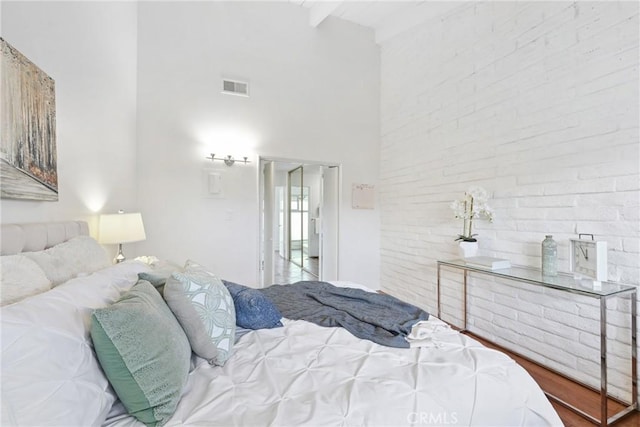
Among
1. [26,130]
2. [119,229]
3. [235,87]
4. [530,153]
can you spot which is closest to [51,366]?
[26,130]

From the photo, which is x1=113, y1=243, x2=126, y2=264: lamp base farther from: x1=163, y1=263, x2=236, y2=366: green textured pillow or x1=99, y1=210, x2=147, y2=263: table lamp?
x1=163, y1=263, x2=236, y2=366: green textured pillow

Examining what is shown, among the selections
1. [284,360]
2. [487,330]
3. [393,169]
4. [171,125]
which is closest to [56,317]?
[284,360]

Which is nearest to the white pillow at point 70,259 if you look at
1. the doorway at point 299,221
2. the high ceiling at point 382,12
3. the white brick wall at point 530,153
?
the doorway at point 299,221

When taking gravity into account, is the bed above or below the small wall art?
below

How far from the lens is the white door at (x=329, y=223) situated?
4160mm

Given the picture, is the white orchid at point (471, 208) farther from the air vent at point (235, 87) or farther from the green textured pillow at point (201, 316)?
the air vent at point (235, 87)

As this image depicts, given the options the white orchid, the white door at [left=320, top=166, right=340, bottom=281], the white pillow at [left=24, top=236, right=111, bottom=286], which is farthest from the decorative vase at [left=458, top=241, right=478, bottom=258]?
the white pillow at [left=24, top=236, right=111, bottom=286]

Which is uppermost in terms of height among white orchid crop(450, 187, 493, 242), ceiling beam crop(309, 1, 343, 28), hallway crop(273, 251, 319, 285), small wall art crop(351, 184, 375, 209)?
ceiling beam crop(309, 1, 343, 28)

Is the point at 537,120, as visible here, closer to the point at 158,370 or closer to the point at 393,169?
the point at 393,169

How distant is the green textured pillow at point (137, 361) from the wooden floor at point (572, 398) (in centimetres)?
219

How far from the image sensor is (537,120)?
2.31 metres

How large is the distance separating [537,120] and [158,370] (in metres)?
2.92

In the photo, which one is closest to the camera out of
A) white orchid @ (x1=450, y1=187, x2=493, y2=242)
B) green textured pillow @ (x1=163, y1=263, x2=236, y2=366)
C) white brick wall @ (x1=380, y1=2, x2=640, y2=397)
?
green textured pillow @ (x1=163, y1=263, x2=236, y2=366)

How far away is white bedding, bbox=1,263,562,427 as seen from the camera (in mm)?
698
